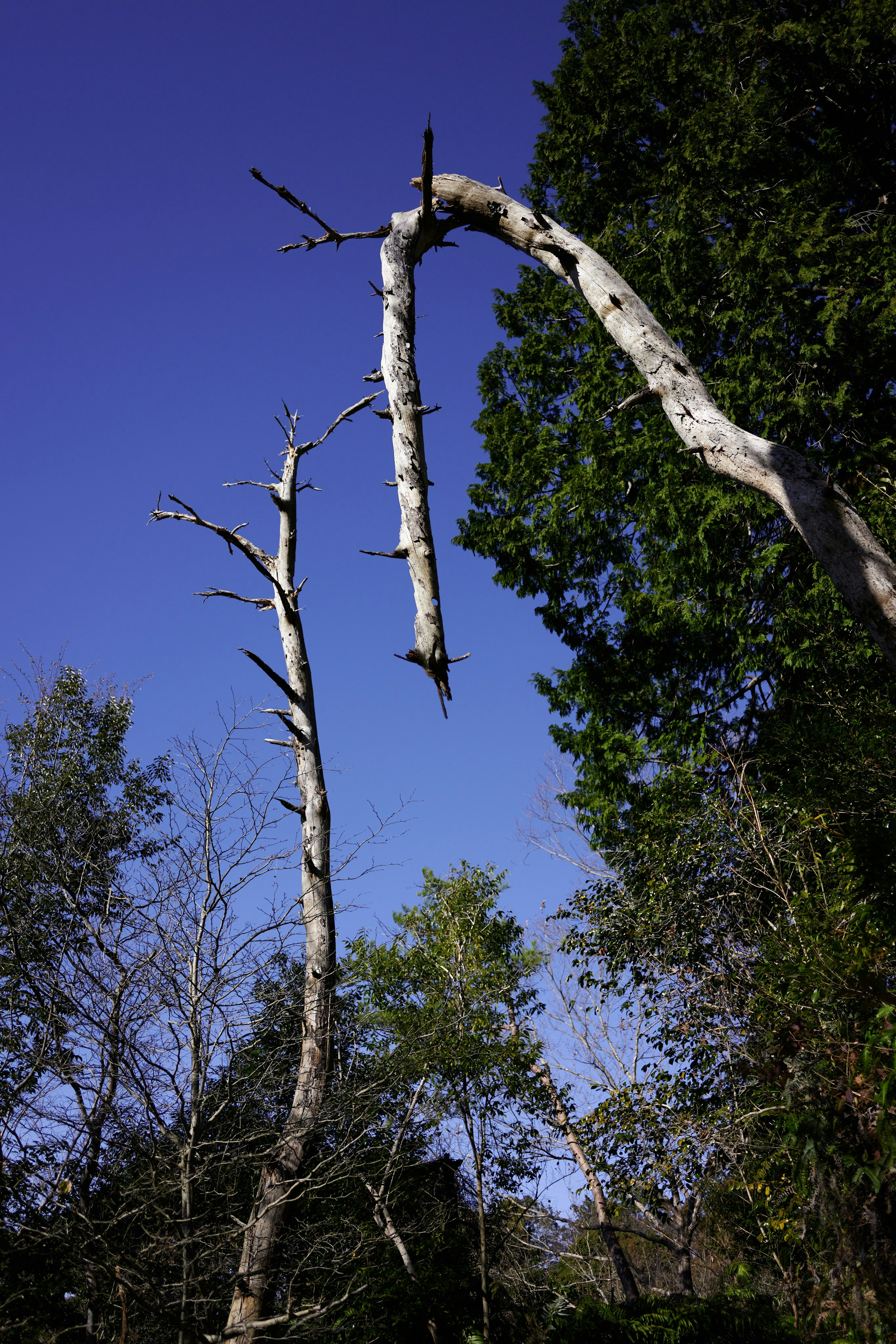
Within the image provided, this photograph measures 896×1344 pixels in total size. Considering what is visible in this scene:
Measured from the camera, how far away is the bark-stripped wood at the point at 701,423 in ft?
10.8

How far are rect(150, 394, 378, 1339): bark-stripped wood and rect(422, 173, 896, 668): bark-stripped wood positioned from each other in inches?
152

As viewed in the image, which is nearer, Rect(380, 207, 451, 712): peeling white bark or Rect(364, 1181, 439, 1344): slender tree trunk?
Rect(380, 207, 451, 712): peeling white bark

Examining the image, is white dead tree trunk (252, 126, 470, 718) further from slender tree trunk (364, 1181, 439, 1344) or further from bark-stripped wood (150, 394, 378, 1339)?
slender tree trunk (364, 1181, 439, 1344)

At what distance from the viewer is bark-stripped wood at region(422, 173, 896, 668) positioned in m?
3.28

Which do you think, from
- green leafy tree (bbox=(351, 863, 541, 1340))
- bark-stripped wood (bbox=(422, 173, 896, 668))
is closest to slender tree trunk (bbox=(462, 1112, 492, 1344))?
green leafy tree (bbox=(351, 863, 541, 1340))

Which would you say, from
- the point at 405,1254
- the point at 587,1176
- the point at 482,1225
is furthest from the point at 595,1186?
the point at 405,1254

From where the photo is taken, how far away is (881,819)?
6289mm

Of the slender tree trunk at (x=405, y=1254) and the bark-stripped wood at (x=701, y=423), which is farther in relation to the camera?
the slender tree trunk at (x=405, y=1254)

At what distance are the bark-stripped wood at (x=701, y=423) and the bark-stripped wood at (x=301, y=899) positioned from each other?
3850mm

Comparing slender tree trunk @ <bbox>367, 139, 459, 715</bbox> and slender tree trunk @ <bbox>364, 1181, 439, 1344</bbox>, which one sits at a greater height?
slender tree trunk @ <bbox>367, 139, 459, 715</bbox>

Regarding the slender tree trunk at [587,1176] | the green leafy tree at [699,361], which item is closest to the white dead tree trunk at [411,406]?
the green leafy tree at [699,361]

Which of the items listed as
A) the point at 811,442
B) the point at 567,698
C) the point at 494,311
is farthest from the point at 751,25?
the point at 567,698

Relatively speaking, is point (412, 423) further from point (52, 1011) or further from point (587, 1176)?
point (587, 1176)

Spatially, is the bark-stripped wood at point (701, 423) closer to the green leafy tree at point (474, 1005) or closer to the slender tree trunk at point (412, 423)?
the slender tree trunk at point (412, 423)
